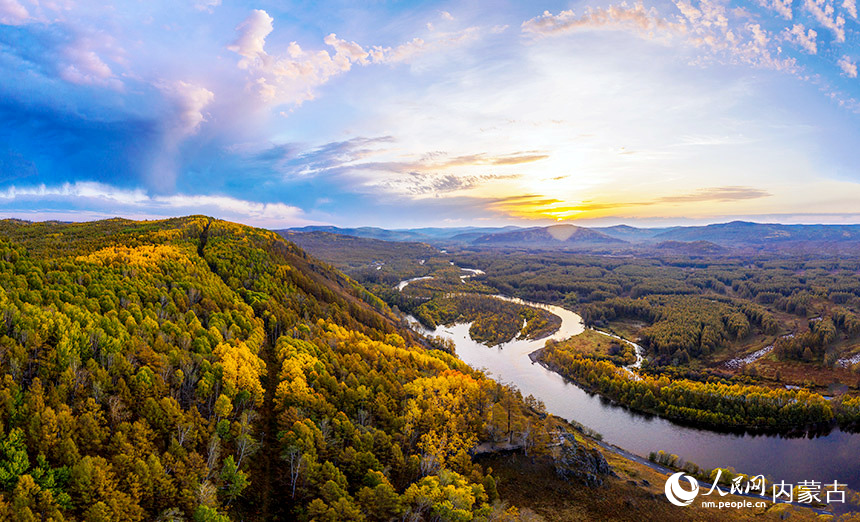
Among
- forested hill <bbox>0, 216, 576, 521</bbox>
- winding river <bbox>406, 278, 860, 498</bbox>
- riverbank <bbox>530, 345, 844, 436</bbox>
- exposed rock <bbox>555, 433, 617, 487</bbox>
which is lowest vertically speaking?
winding river <bbox>406, 278, 860, 498</bbox>

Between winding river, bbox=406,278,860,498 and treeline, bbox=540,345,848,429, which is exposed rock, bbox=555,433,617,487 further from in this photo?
treeline, bbox=540,345,848,429

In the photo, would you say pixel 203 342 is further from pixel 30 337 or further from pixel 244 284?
pixel 244 284

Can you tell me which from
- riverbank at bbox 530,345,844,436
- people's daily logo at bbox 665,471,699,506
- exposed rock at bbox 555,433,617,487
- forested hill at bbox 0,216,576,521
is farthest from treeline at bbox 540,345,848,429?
exposed rock at bbox 555,433,617,487

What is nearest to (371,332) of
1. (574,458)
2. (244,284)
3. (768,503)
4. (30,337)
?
(244,284)

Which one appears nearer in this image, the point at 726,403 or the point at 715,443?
the point at 715,443

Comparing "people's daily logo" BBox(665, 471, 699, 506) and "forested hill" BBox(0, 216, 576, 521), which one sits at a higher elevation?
"forested hill" BBox(0, 216, 576, 521)

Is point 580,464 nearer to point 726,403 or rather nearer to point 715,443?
point 715,443

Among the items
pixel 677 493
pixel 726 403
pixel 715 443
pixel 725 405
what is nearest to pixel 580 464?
pixel 677 493

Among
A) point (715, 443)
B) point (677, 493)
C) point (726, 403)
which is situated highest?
point (726, 403)
